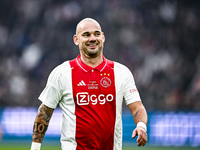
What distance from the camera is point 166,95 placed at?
12.8 m

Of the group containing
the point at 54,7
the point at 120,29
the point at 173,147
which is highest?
the point at 54,7

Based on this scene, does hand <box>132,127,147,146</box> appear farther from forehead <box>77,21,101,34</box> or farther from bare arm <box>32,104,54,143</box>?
forehead <box>77,21,101,34</box>

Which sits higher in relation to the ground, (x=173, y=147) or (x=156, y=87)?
(x=156, y=87)

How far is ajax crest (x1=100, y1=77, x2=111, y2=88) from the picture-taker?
379cm

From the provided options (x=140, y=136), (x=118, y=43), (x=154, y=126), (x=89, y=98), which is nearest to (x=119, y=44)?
(x=118, y=43)

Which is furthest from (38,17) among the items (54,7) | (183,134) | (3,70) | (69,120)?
(69,120)

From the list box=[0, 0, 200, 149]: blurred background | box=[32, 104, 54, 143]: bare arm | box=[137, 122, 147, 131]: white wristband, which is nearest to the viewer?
box=[137, 122, 147, 131]: white wristband

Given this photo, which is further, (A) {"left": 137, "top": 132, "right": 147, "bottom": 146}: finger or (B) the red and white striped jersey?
(B) the red and white striped jersey

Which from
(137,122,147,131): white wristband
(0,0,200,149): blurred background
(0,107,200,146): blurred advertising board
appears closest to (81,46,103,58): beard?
(137,122,147,131): white wristband

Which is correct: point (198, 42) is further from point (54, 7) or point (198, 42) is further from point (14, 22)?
point (14, 22)

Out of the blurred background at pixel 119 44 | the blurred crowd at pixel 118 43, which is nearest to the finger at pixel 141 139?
the blurred background at pixel 119 44

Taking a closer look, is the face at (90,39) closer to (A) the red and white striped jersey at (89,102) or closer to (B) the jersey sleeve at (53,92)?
(A) the red and white striped jersey at (89,102)

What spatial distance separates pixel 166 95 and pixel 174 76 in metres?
0.86

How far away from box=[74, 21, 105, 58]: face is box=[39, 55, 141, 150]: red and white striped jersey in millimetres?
163
